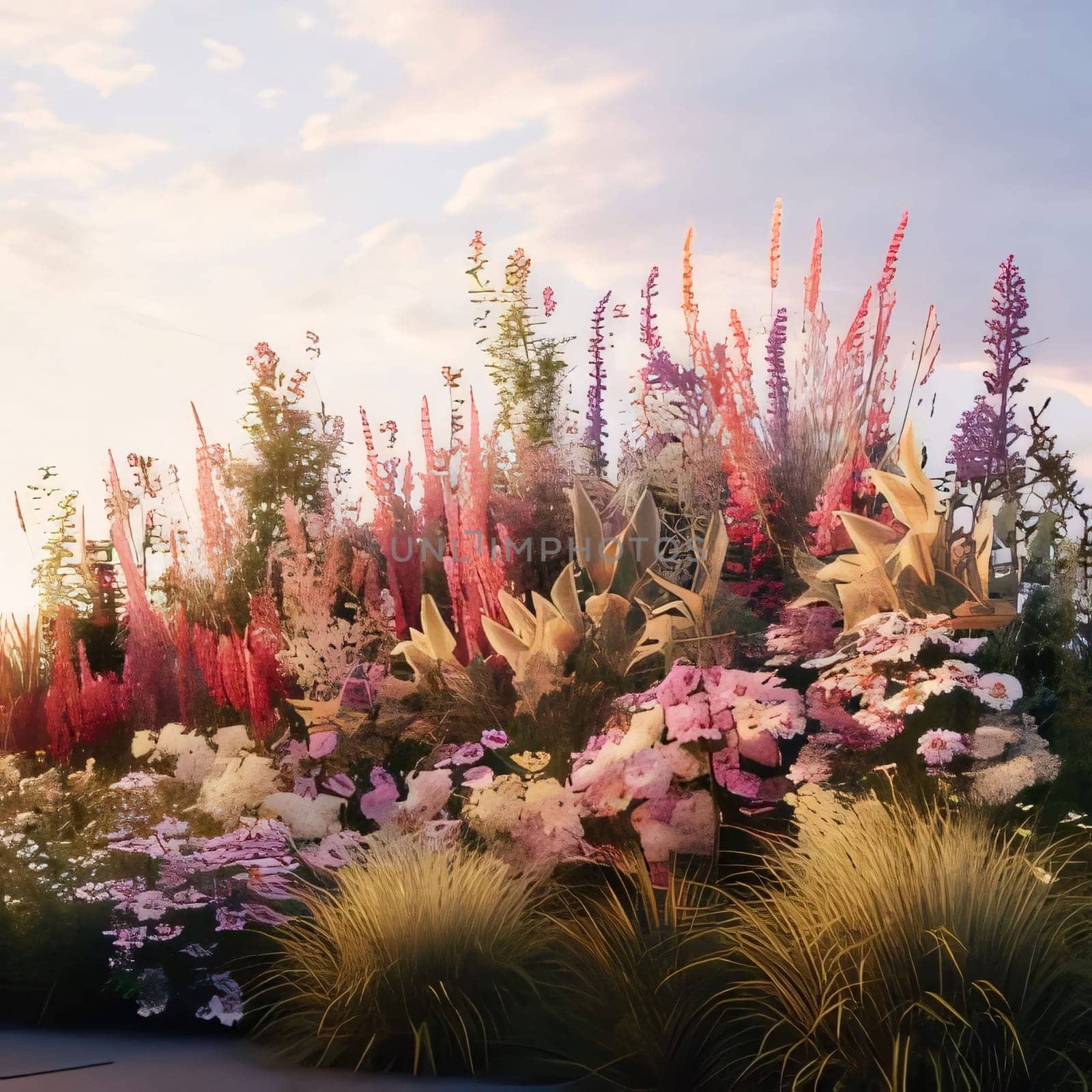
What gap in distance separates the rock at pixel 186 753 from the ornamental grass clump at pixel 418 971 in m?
1.40

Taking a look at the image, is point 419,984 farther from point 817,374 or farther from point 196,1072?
point 817,374

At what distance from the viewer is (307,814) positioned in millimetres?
4754

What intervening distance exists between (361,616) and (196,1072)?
88.7 inches

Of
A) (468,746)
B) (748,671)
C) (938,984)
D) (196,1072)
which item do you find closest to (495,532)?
(468,746)

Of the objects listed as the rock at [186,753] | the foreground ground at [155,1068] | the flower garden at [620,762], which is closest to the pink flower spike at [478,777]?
the flower garden at [620,762]

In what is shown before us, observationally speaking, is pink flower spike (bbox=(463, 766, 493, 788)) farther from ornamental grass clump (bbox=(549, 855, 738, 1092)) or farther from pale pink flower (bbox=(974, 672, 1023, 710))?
pale pink flower (bbox=(974, 672, 1023, 710))

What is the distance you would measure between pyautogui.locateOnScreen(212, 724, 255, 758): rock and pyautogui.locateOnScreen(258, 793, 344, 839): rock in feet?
1.80

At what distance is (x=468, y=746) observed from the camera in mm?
4715

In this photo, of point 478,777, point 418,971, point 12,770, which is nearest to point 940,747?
point 478,777

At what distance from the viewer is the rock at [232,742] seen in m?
5.28

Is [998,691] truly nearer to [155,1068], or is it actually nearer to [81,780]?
[155,1068]

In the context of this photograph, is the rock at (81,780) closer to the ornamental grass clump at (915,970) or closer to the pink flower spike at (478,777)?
the pink flower spike at (478,777)

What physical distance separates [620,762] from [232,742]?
1909 millimetres

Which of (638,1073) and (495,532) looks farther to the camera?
(495,532)
